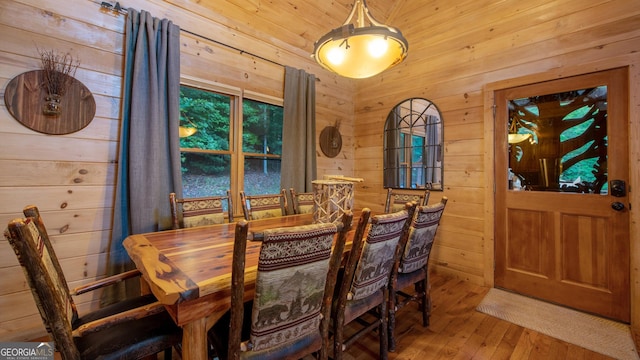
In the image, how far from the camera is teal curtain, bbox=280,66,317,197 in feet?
10.5

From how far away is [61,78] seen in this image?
1.90 meters

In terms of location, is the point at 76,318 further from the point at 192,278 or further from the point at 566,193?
the point at 566,193

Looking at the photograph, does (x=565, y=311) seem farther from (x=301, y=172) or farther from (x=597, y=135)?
(x=301, y=172)

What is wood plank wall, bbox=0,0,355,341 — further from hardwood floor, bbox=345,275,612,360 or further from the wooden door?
the wooden door

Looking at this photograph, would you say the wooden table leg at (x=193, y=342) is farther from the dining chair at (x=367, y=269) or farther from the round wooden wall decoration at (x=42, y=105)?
the round wooden wall decoration at (x=42, y=105)

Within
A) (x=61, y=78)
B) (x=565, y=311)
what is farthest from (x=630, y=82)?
(x=61, y=78)

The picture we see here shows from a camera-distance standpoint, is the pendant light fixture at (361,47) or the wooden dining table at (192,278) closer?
the wooden dining table at (192,278)

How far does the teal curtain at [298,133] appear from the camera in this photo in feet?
10.5

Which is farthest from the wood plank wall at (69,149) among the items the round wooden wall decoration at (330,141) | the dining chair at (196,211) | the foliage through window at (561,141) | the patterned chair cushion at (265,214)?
the foliage through window at (561,141)

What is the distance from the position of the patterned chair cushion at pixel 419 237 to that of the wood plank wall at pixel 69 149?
2.33 m

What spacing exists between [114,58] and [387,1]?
10.5 feet

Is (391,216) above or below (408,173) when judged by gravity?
below

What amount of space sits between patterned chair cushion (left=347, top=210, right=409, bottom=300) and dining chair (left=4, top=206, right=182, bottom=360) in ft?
2.93

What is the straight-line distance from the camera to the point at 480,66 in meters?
2.83
